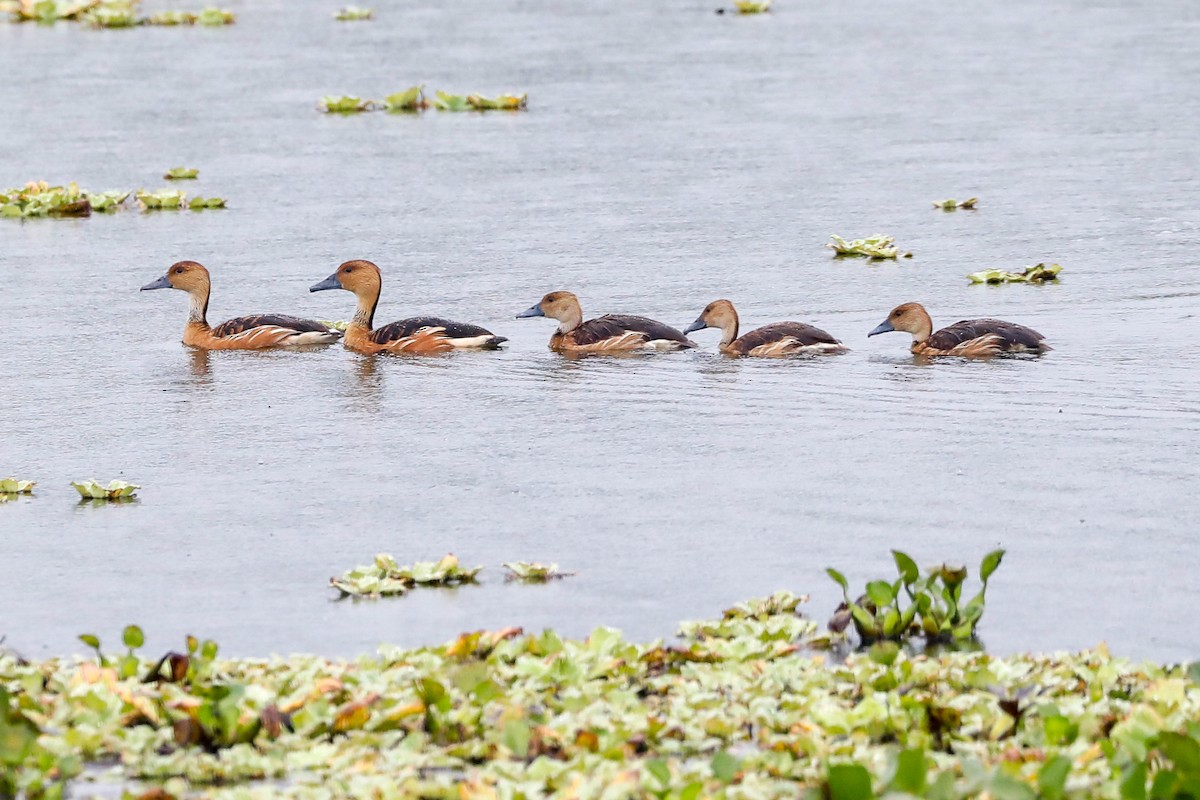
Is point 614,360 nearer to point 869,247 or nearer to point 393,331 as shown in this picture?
point 393,331

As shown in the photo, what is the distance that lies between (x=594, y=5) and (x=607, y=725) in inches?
1127

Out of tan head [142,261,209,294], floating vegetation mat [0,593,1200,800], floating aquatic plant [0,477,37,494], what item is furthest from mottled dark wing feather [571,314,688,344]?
floating vegetation mat [0,593,1200,800]

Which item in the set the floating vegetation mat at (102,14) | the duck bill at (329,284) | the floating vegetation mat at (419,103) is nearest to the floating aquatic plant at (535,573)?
the duck bill at (329,284)

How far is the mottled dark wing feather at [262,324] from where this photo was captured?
47.1 ft

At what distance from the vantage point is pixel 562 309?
14.2 metres

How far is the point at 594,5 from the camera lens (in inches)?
1372

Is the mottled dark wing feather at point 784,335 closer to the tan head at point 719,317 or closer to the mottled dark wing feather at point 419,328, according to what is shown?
the tan head at point 719,317

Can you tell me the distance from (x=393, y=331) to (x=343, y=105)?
36.0 feet

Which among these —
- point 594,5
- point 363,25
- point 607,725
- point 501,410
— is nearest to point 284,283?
point 501,410

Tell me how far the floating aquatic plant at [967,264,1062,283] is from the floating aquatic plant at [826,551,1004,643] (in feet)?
25.0

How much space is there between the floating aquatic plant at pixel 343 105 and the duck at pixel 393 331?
9.86 m

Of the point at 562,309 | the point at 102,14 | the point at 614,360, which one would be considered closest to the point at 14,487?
the point at 614,360

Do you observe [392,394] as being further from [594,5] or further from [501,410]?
[594,5]

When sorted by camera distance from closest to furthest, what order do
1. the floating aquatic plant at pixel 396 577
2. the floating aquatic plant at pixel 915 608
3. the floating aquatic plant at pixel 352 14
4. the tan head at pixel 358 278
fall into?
the floating aquatic plant at pixel 915 608 < the floating aquatic plant at pixel 396 577 < the tan head at pixel 358 278 < the floating aquatic plant at pixel 352 14
